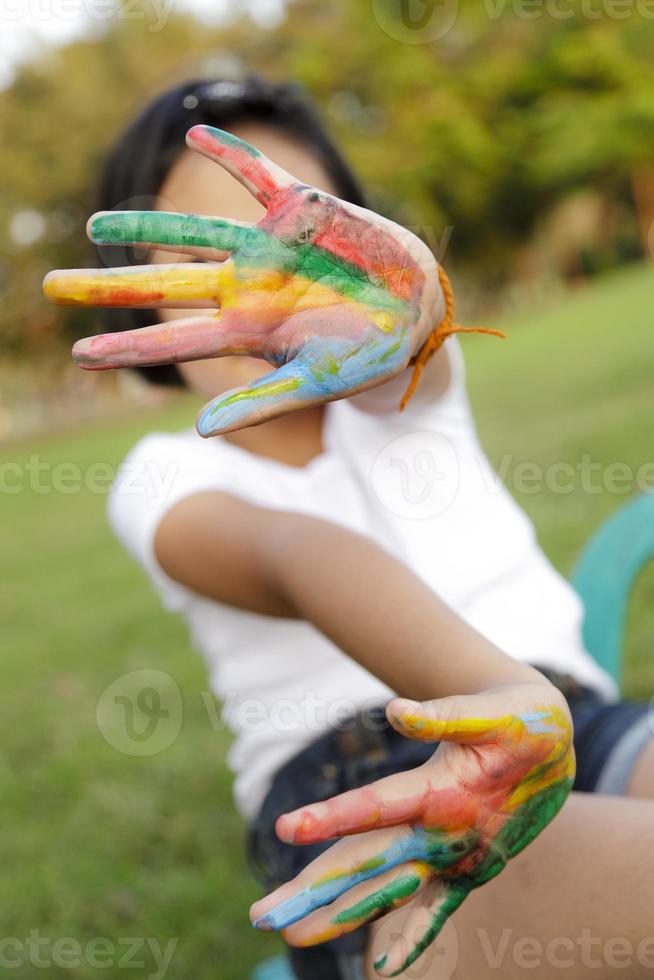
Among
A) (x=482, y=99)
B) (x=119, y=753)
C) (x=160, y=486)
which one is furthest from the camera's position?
(x=482, y=99)

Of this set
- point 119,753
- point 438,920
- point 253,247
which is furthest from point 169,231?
point 119,753

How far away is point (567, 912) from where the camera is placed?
0.74 metres

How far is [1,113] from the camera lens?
13789 millimetres

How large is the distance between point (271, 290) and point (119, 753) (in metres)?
1.64

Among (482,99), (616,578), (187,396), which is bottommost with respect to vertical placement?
(482,99)

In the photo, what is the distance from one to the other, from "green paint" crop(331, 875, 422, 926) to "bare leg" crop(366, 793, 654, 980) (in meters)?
0.20

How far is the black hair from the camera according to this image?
3.81 feet

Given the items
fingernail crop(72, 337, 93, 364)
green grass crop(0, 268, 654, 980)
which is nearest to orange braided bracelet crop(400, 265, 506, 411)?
fingernail crop(72, 337, 93, 364)

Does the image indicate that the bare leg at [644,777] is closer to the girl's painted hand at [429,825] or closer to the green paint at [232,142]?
the girl's painted hand at [429,825]

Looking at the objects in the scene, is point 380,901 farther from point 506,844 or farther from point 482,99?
point 482,99

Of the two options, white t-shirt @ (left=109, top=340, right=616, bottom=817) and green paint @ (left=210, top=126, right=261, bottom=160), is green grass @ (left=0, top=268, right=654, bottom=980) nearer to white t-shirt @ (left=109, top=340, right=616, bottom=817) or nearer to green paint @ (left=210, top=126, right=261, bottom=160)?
white t-shirt @ (left=109, top=340, right=616, bottom=817)

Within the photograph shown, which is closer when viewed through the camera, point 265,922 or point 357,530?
point 265,922

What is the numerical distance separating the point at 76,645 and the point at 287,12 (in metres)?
18.7

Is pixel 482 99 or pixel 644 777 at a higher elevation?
pixel 644 777
